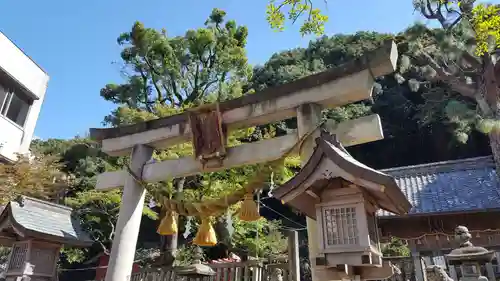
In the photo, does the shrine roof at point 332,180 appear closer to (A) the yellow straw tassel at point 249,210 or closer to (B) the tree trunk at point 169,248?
(A) the yellow straw tassel at point 249,210

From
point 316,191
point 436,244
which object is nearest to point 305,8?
point 316,191

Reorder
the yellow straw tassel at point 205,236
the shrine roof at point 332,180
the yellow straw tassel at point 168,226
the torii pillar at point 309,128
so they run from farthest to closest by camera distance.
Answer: the yellow straw tassel at point 168,226 → the yellow straw tassel at point 205,236 → the torii pillar at point 309,128 → the shrine roof at point 332,180

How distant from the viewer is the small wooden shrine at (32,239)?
6861 millimetres

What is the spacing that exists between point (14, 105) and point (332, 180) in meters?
17.3

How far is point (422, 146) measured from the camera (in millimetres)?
27078

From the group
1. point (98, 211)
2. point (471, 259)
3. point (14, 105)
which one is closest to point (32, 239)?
point (98, 211)

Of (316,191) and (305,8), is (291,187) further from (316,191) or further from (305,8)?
(305,8)

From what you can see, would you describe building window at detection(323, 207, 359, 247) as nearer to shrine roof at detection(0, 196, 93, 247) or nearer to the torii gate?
the torii gate

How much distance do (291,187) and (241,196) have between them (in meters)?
1.53

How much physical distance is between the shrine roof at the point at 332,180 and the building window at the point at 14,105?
53.3ft

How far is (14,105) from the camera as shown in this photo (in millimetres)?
16031

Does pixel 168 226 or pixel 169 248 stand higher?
pixel 169 248

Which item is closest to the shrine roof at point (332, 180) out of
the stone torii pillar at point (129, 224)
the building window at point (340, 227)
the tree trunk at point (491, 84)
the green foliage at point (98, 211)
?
the building window at point (340, 227)

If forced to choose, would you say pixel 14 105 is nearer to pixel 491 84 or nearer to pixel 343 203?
pixel 343 203
